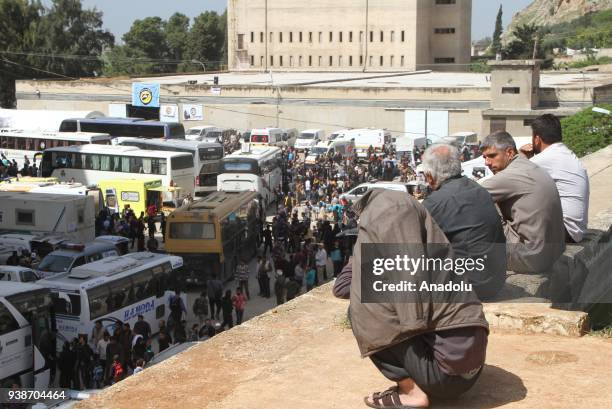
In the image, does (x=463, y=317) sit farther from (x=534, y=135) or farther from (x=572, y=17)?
(x=572, y=17)

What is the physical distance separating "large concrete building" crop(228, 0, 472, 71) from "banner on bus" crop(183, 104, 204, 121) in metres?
19.1

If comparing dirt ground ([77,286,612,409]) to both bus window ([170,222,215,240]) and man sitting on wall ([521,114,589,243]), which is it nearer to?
man sitting on wall ([521,114,589,243])

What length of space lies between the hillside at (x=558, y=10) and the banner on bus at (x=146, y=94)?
8551 centimetres

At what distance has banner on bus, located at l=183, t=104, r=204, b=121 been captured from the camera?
1844 inches

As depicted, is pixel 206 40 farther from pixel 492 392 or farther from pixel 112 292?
pixel 492 392

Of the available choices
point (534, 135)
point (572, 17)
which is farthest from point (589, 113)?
point (572, 17)

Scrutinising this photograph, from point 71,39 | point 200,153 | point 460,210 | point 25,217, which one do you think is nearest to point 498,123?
point 200,153

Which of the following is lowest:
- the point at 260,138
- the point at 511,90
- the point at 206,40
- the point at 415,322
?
the point at 260,138

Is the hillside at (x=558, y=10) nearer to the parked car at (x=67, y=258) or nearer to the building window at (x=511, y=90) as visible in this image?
the building window at (x=511, y=90)

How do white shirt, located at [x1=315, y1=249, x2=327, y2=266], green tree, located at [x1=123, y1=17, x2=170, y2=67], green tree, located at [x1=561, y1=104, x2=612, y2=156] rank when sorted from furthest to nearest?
1. green tree, located at [x1=123, y1=17, x2=170, y2=67]
2. green tree, located at [x1=561, y1=104, x2=612, y2=156]
3. white shirt, located at [x1=315, y1=249, x2=327, y2=266]

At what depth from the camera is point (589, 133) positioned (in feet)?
70.2

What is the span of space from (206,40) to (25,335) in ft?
259

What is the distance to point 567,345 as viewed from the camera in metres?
4.79

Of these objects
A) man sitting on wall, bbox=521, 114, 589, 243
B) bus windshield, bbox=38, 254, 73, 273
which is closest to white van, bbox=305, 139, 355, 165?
bus windshield, bbox=38, 254, 73, 273
